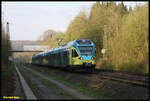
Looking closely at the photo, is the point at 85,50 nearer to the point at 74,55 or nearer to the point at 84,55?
the point at 84,55

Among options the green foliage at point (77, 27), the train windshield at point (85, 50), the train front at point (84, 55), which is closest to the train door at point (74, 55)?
the train front at point (84, 55)

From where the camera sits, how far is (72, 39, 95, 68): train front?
834 inches

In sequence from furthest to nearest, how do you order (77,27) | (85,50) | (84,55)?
(77,27) → (85,50) → (84,55)

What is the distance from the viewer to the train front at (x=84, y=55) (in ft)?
69.5

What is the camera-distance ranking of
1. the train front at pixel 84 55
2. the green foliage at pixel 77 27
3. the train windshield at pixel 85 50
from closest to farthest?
the train front at pixel 84 55 < the train windshield at pixel 85 50 < the green foliage at pixel 77 27

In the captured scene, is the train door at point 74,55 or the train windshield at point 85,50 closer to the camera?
the train door at point 74,55

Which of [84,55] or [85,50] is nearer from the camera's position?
[84,55]

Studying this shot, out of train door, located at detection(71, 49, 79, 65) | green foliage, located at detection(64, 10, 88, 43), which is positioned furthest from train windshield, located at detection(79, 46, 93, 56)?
green foliage, located at detection(64, 10, 88, 43)

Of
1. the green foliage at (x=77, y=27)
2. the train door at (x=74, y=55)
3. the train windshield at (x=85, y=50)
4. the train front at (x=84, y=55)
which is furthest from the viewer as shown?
the green foliage at (x=77, y=27)

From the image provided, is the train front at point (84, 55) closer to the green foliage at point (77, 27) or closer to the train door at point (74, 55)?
the train door at point (74, 55)

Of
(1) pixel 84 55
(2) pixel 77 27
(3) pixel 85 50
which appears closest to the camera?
(1) pixel 84 55

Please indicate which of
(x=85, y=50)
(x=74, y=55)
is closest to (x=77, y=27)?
(x=85, y=50)

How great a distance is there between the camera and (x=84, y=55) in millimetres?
21453

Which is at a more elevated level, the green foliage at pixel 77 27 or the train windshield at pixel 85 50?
the green foliage at pixel 77 27
